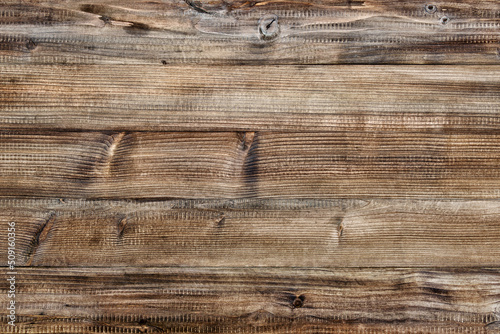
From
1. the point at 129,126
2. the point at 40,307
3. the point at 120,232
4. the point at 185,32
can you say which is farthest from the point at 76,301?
the point at 185,32

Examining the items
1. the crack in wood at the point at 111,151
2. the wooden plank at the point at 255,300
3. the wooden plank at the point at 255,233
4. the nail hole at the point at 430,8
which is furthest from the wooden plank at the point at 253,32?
the wooden plank at the point at 255,300

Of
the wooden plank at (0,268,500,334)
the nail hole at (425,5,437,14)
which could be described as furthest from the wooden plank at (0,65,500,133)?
the wooden plank at (0,268,500,334)

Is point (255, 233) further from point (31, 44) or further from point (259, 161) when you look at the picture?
point (31, 44)

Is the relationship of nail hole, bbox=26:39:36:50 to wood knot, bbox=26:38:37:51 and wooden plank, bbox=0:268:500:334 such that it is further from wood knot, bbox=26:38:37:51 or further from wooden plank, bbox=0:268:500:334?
wooden plank, bbox=0:268:500:334

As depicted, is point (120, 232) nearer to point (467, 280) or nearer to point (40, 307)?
point (40, 307)

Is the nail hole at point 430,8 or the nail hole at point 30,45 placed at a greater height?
the nail hole at point 430,8

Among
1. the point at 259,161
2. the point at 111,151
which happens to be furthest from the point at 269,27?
the point at 111,151

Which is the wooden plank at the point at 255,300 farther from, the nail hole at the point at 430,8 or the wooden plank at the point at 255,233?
the nail hole at the point at 430,8
